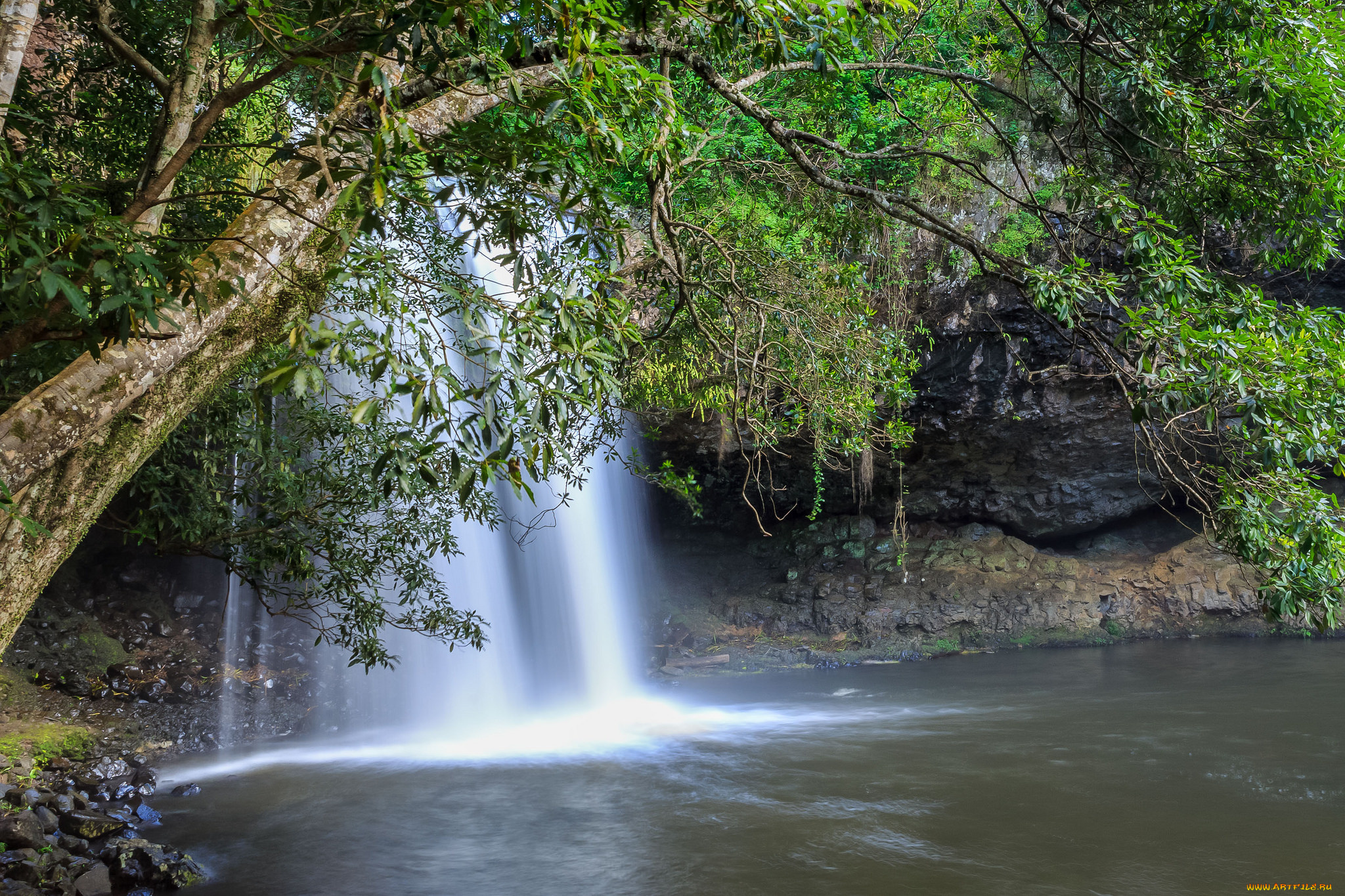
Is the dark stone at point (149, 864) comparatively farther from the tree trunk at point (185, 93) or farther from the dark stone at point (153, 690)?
the dark stone at point (153, 690)

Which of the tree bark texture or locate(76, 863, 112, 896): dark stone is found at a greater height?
the tree bark texture

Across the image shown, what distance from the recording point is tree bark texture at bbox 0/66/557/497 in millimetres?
2623

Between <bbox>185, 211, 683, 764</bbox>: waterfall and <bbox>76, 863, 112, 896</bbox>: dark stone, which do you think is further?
<bbox>185, 211, 683, 764</bbox>: waterfall

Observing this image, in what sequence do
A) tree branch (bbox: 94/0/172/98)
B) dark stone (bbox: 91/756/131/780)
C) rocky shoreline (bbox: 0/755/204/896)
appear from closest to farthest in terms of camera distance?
tree branch (bbox: 94/0/172/98) < rocky shoreline (bbox: 0/755/204/896) < dark stone (bbox: 91/756/131/780)

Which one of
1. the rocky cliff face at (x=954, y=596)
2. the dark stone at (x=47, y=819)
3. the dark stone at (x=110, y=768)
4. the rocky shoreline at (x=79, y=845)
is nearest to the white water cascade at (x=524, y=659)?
the dark stone at (x=110, y=768)

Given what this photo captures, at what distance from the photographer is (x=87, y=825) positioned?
5.25 meters

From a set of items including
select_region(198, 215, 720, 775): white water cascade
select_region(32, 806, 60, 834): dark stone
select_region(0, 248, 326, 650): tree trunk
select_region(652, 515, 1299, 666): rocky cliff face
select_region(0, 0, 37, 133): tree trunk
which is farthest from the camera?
select_region(652, 515, 1299, 666): rocky cliff face

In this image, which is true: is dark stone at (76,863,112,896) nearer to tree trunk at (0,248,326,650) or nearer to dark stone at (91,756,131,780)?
tree trunk at (0,248,326,650)

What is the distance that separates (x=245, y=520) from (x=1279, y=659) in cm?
1277

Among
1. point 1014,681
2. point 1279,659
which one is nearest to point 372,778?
point 1014,681

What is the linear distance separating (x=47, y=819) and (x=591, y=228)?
5.07m

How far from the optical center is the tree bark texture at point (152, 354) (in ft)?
8.61

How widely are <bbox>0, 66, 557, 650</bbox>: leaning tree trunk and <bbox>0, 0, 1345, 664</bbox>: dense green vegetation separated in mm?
141

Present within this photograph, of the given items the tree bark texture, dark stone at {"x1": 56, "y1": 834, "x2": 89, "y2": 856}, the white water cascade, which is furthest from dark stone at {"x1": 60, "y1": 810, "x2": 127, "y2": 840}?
the tree bark texture
